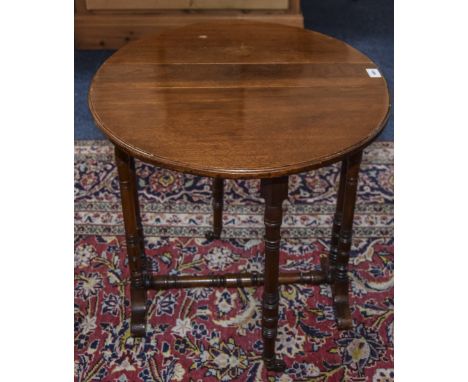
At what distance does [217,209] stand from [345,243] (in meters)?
0.55

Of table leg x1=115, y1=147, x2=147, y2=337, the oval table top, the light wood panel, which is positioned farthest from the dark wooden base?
the light wood panel

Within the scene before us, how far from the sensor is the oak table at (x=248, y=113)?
48.5 inches

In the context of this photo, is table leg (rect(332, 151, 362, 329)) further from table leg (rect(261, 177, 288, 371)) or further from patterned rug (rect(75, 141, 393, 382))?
table leg (rect(261, 177, 288, 371))

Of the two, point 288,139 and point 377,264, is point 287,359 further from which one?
point 288,139

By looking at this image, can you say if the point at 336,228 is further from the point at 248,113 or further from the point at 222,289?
the point at 248,113

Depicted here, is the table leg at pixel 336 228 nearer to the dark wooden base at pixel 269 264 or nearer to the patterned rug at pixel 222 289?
the dark wooden base at pixel 269 264

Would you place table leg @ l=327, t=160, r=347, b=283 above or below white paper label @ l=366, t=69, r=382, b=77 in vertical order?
below

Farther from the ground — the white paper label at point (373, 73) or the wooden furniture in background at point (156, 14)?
the wooden furniture in background at point (156, 14)

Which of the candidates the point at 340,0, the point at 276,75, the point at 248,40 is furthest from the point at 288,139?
the point at 340,0

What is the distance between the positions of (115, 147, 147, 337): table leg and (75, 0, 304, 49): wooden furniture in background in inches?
82.2

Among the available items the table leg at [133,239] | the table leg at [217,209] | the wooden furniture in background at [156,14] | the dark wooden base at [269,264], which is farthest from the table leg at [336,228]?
the wooden furniture in background at [156,14]

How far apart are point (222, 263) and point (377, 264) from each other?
0.58 m

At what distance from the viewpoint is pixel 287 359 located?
1.75m

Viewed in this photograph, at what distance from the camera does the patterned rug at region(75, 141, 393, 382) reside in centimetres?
174
